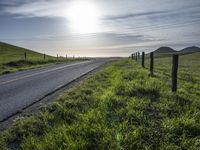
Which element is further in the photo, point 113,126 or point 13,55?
point 13,55

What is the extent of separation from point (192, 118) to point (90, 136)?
88.8 inches

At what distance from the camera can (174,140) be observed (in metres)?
4.12

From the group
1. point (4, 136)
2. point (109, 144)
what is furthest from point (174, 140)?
point (4, 136)

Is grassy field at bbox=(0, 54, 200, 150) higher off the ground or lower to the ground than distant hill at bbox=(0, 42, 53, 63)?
lower

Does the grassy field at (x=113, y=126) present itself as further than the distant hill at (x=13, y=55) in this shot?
No

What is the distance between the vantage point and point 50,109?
6.41 meters

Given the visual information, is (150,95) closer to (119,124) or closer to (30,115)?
(119,124)

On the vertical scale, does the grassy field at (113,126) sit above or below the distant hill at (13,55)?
below

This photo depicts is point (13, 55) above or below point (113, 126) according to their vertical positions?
above

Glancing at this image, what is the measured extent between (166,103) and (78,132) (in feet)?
9.85

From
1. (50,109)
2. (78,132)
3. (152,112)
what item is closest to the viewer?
(78,132)

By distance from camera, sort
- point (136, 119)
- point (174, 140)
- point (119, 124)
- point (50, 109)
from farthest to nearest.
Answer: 1. point (50, 109)
2. point (136, 119)
3. point (119, 124)
4. point (174, 140)

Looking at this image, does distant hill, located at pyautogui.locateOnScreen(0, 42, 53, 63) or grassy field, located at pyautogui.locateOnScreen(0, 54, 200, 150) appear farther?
distant hill, located at pyautogui.locateOnScreen(0, 42, 53, 63)

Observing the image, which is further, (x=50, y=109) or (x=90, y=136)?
(x=50, y=109)
